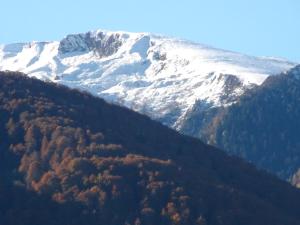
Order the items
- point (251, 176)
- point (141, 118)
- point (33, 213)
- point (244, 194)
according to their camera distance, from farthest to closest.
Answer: point (141, 118), point (251, 176), point (244, 194), point (33, 213)

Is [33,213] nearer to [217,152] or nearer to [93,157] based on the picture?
[93,157]

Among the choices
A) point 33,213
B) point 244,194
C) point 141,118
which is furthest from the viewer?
point 141,118

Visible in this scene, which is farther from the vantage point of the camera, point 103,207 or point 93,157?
point 93,157

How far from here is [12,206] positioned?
90.4 m

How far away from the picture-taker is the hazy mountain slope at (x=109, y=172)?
90.4m

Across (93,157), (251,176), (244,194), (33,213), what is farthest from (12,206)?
(251,176)

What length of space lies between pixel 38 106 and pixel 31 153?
23.3 ft

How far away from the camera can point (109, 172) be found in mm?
93938

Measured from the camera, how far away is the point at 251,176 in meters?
106

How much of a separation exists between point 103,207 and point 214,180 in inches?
409

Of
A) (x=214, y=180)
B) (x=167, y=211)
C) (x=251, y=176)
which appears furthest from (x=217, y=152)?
(x=167, y=211)

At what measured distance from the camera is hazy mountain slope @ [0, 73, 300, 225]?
297 feet

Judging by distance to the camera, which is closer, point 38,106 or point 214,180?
point 214,180

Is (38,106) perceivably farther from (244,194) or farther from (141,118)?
(244,194)
